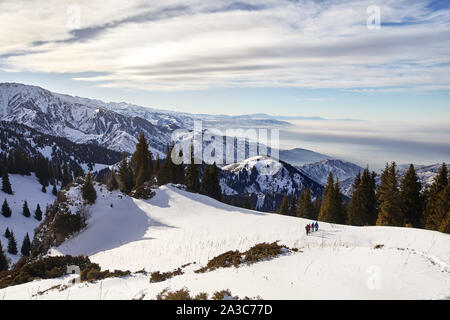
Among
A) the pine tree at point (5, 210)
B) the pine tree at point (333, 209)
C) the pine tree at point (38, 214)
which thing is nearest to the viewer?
the pine tree at point (333, 209)

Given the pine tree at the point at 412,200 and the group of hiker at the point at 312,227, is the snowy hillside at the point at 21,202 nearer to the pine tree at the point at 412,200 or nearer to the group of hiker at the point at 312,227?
the group of hiker at the point at 312,227

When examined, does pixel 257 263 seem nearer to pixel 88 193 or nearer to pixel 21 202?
pixel 88 193

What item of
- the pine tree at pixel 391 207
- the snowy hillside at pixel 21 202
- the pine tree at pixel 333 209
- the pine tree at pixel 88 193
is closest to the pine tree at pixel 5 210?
the snowy hillside at pixel 21 202

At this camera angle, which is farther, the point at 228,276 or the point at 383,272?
the point at 228,276

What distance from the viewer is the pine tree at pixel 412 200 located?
35.6m

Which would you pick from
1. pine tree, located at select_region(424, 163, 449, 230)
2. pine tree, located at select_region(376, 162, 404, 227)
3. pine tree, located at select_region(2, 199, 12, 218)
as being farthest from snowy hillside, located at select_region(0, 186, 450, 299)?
pine tree, located at select_region(2, 199, 12, 218)

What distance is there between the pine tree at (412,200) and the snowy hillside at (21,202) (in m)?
107

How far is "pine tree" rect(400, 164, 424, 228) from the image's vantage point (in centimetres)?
3562

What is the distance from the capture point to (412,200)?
35.7 meters

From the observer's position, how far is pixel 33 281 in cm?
1653

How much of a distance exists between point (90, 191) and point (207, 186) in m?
25.6

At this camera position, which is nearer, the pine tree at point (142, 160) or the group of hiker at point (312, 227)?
the group of hiker at point (312, 227)
